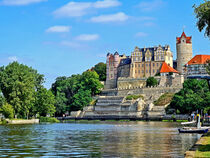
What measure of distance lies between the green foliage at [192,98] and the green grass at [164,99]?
11.3 ft

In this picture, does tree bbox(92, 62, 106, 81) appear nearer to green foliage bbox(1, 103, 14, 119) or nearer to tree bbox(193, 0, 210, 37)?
green foliage bbox(1, 103, 14, 119)

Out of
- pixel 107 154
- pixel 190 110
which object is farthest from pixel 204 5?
pixel 190 110

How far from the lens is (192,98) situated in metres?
86.1

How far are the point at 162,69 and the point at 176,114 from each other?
104 ft

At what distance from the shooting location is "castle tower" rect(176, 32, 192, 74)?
412ft

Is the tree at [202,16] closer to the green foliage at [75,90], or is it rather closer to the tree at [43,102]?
the tree at [43,102]

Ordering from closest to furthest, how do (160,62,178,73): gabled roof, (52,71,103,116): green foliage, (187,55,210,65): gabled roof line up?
(52,71,103,116): green foliage < (187,55,210,65): gabled roof < (160,62,178,73): gabled roof

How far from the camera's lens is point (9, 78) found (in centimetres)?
6838

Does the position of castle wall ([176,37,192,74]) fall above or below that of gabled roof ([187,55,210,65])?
above

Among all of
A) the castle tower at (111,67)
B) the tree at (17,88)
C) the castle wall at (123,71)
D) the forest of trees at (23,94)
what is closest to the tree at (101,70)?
the castle tower at (111,67)

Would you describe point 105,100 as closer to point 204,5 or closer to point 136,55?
point 136,55

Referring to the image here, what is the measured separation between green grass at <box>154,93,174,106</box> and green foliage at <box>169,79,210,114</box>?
3.45m

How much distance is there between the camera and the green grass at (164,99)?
9832cm

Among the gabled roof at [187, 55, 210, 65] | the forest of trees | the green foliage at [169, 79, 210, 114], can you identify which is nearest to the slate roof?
the gabled roof at [187, 55, 210, 65]
